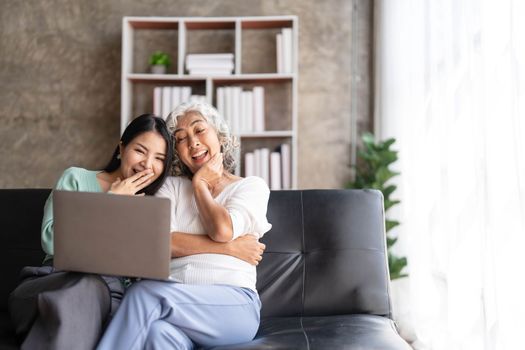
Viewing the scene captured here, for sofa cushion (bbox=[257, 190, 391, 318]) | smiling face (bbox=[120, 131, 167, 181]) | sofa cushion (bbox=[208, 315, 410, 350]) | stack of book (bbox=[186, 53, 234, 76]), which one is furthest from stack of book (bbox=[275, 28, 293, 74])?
sofa cushion (bbox=[208, 315, 410, 350])

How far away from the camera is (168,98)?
12.0ft

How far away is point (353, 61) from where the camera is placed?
3877 millimetres

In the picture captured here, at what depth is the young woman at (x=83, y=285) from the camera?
1422mm

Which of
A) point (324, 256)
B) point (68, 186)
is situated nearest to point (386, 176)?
point (324, 256)

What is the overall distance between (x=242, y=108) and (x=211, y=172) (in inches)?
67.6

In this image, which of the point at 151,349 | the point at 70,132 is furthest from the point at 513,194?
the point at 70,132

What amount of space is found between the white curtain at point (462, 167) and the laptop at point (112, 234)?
3.53 ft

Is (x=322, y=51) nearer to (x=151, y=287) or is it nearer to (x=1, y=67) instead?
(x=1, y=67)

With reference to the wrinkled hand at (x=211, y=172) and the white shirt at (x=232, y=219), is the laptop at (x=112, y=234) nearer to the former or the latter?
the white shirt at (x=232, y=219)

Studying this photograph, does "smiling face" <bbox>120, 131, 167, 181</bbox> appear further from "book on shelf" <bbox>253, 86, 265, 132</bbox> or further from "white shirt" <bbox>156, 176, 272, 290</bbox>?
"book on shelf" <bbox>253, 86, 265, 132</bbox>

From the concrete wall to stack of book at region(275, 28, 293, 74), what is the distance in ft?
0.84

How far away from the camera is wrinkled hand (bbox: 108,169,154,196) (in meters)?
1.89

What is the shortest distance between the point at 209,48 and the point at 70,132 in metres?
1.13

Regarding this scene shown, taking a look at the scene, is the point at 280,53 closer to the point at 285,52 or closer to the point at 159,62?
the point at 285,52
